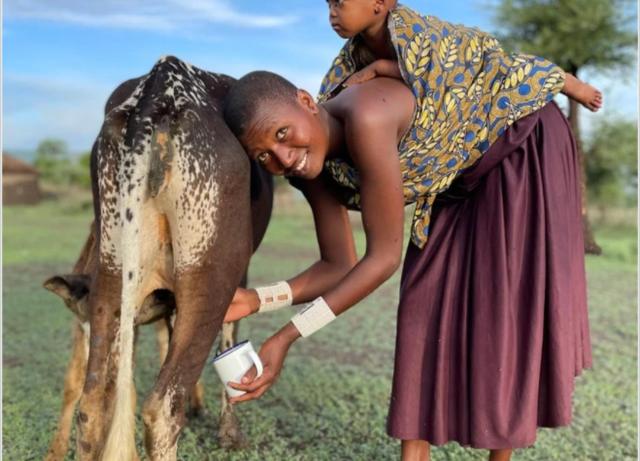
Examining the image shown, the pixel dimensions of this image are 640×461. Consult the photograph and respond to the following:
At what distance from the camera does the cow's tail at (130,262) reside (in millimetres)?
2355

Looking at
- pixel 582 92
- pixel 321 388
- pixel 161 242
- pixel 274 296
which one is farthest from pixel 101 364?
pixel 321 388

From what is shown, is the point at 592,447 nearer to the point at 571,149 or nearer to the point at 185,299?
the point at 571,149

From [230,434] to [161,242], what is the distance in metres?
1.74

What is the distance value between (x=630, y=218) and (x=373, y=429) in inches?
580

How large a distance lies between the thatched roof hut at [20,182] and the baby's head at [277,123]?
647 inches

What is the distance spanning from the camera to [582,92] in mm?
3023

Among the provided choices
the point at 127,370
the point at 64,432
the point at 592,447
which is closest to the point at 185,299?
the point at 127,370

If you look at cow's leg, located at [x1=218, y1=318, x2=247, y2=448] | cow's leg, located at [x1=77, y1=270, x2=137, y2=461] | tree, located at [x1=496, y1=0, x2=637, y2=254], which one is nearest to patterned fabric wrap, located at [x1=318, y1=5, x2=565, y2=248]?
cow's leg, located at [x1=77, y1=270, x2=137, y2=461]

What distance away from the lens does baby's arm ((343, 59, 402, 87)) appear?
8.82 feet

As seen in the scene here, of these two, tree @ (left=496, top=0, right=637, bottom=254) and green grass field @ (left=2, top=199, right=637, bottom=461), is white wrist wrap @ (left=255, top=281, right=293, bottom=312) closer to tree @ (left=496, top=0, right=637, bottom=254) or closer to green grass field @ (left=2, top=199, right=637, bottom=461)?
green grass field @ (left=2, top=199, right=637, bottom=461)

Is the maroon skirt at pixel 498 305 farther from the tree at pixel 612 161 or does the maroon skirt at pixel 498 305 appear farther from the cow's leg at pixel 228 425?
the tree at pixel 612 161

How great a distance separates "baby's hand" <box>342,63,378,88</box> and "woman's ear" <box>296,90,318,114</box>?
0.25m

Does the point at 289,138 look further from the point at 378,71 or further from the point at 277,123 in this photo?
the point at 378,71

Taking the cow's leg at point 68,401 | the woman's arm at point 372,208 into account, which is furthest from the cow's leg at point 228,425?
the woman's arm at point 372,208
